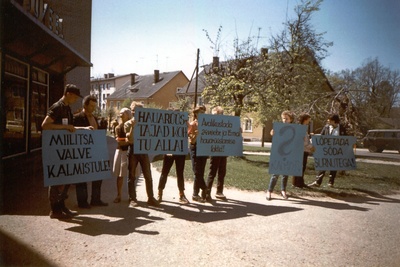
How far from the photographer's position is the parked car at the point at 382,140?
77.0 ft

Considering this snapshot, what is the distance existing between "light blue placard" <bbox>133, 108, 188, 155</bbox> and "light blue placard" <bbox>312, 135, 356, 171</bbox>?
3401 millimetres

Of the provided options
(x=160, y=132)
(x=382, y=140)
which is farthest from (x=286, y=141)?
(x=382, y=140)

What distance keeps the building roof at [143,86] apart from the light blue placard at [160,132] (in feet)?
160

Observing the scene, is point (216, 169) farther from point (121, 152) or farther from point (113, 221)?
point (113, 221)

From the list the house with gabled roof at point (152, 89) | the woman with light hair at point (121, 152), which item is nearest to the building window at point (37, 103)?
the woman with light hair at point (121, 152)

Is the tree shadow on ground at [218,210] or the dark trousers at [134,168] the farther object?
the dark trousers at [134,168]

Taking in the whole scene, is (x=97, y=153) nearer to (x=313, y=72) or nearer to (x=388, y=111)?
(x=388, y=111)

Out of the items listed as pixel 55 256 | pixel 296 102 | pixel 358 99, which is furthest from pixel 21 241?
pixel 296 102

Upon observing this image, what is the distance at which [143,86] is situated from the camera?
58.4m

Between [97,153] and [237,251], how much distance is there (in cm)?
282

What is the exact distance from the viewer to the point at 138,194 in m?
6.31

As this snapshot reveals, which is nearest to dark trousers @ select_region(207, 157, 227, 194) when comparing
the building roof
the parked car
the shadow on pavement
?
the shadow on pavement

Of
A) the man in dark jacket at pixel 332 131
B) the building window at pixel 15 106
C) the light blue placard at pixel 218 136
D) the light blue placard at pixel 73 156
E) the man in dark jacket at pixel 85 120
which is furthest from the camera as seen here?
the building window at pixel 15 106

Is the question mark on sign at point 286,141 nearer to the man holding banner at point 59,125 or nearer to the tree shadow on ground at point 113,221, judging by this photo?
the tree shadow on ground at point 113,221
